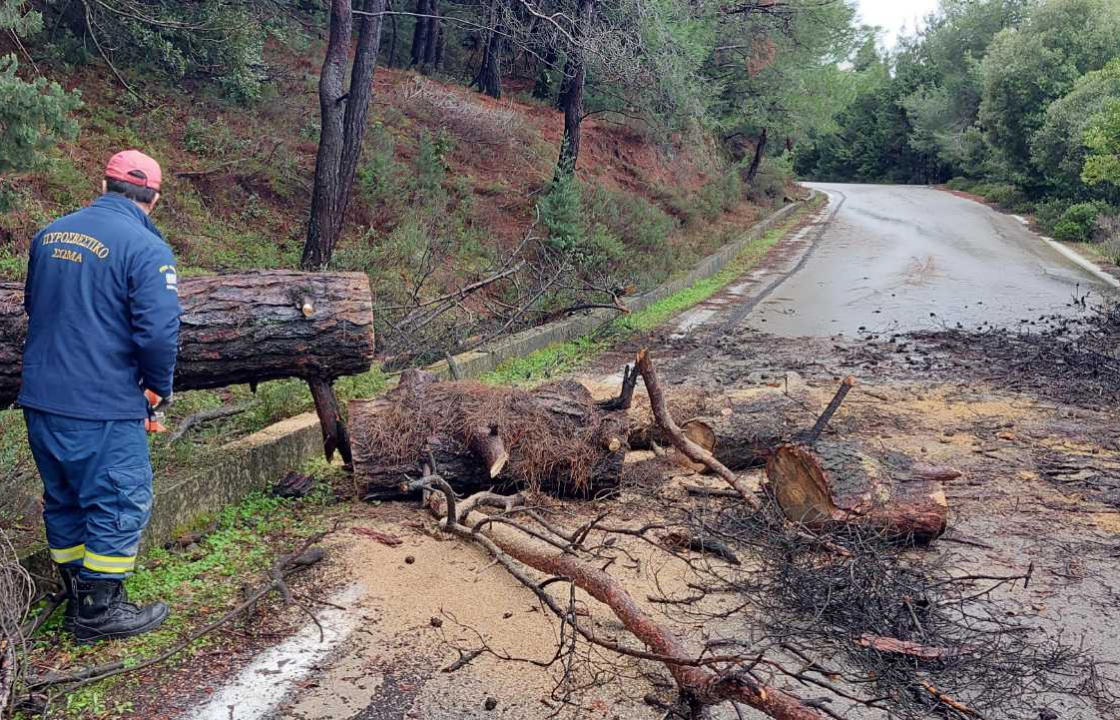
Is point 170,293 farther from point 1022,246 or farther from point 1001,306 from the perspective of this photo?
point 1022,246

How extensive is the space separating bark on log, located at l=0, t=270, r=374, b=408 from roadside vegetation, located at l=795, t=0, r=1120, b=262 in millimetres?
17466

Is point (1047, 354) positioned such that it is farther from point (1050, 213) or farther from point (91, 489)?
point (1050, 213)

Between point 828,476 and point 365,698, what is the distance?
2.76 metres

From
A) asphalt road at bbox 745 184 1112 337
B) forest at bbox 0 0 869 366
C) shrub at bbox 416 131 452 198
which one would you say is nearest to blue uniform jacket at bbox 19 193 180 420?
forest at bbox 0 0 869 366

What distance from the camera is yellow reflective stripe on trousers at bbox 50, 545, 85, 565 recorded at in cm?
404

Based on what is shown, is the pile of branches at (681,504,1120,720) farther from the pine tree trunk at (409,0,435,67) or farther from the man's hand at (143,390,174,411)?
the pine tree trunk at (409,0,435,67)

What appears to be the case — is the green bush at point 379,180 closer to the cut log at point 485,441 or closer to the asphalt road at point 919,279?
the asphalt road at point 919,279

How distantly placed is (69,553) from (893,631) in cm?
353

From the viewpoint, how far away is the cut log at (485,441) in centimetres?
564

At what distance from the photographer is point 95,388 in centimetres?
396

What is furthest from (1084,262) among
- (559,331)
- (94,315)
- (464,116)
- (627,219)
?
(94,315)

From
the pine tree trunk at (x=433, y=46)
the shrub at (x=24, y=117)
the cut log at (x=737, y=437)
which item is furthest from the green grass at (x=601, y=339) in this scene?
the pine tree trunk at (x=433, y=46)

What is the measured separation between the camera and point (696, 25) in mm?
18297

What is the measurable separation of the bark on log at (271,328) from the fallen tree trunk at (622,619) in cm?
101
